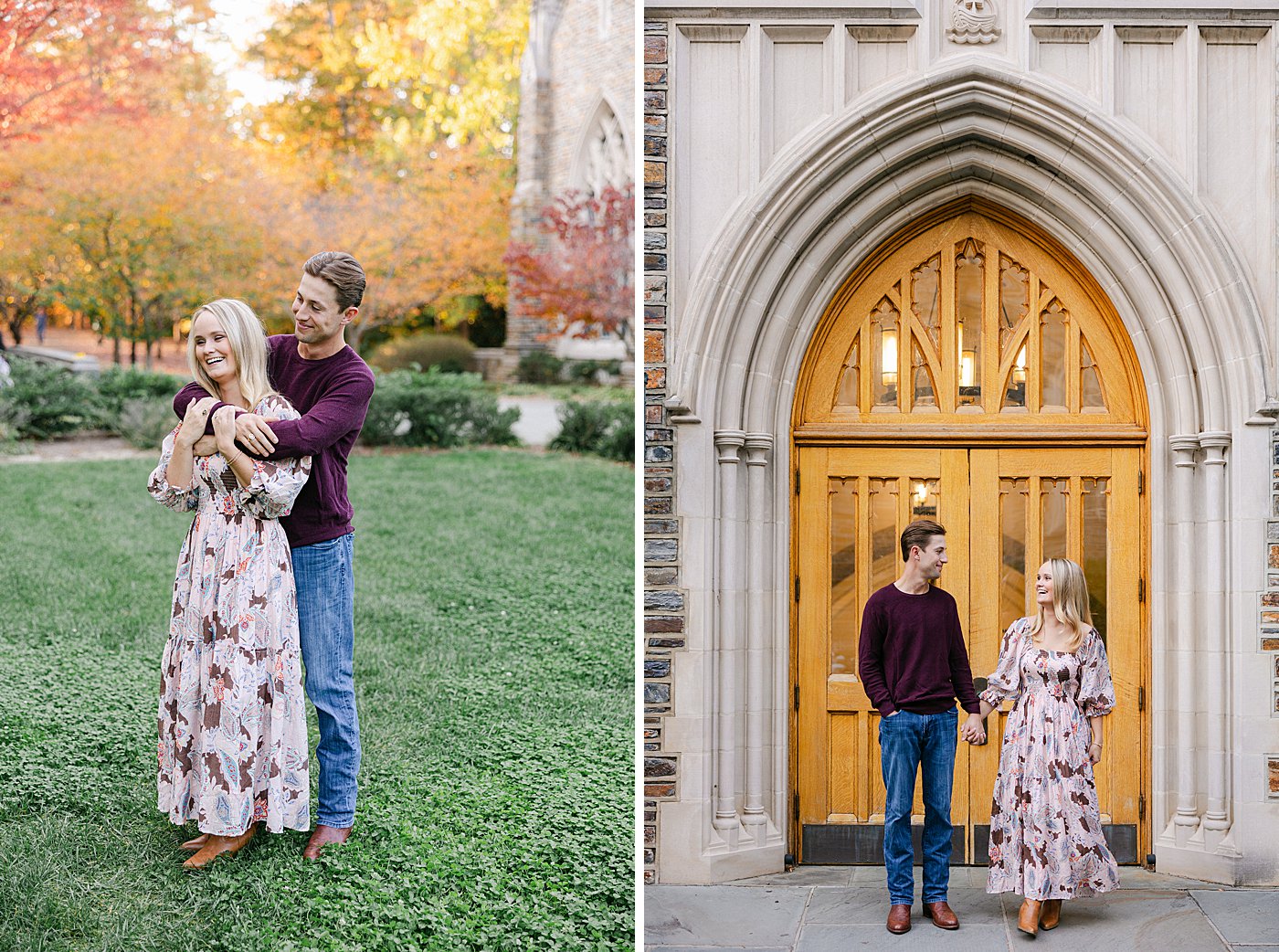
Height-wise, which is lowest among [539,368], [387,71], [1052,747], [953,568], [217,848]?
[217,848]

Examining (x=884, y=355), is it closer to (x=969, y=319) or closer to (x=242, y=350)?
(x=969, y=319)

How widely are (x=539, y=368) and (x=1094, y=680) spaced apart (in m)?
11.8

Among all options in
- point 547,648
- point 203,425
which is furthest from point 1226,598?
point 203,425

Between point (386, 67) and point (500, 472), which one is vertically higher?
point (386, 67)

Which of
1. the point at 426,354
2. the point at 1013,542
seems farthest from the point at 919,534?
the point at 426,354

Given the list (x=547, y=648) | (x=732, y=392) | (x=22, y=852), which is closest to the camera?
(x=22, y=852)

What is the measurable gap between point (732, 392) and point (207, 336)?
5.38 feet

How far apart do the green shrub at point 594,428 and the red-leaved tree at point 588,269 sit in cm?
116

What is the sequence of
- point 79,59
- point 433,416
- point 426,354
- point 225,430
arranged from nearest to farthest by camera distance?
point 225,430
point 433,416
point 79,59
point 426,354

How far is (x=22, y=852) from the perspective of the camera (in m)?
3.36

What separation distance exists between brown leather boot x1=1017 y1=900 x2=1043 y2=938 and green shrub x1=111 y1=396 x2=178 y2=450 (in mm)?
9253

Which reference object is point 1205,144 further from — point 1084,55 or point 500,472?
point 500,472

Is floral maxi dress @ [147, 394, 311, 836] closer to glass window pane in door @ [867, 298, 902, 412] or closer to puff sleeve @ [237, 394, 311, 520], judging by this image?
puff sleeve @ [237, 394, 311, 520]

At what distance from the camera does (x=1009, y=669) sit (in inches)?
149
